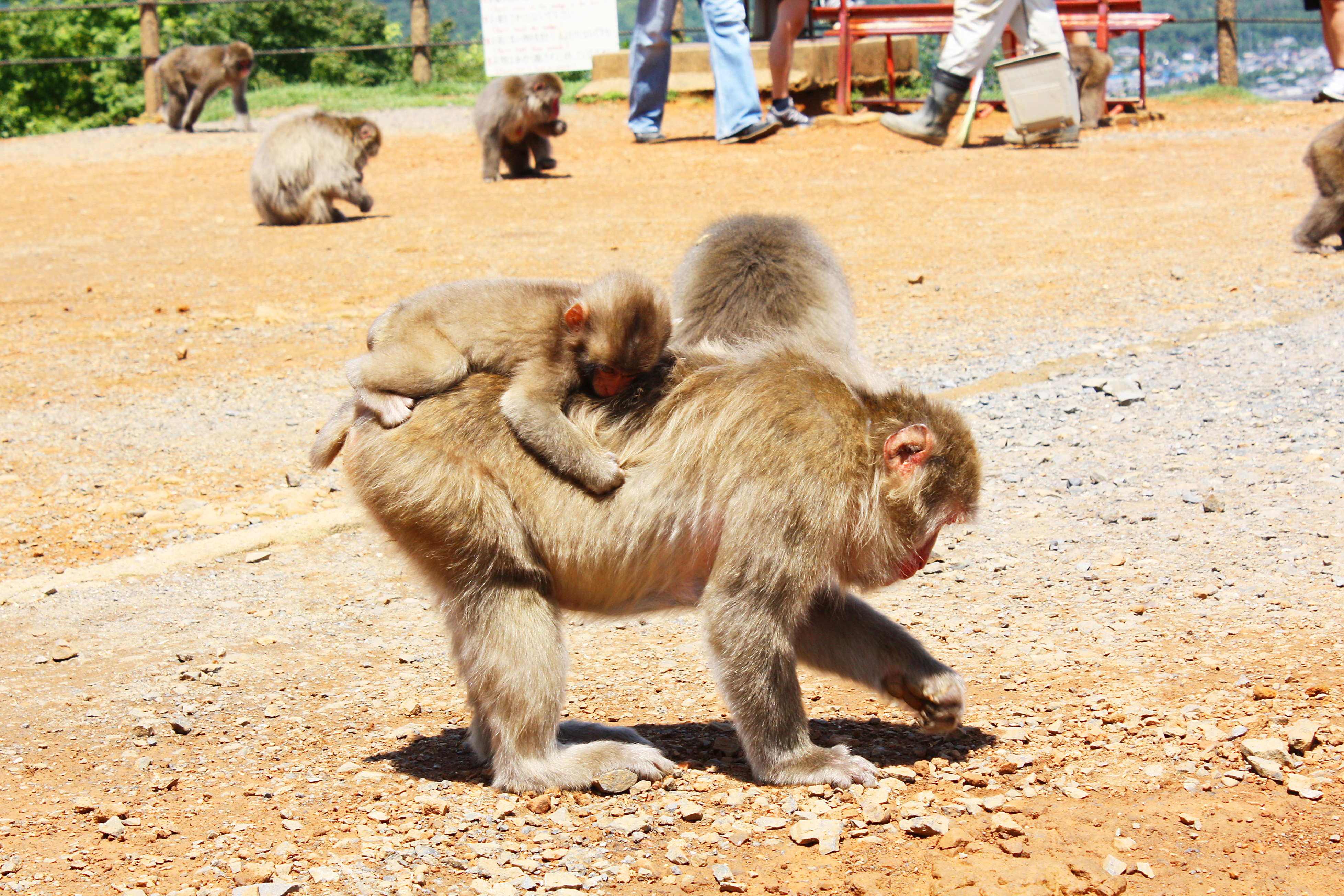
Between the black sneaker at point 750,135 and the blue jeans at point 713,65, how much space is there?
4 centimetres

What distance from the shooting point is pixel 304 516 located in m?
5.15

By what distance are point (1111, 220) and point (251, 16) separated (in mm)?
24489

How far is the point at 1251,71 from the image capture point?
206 ft

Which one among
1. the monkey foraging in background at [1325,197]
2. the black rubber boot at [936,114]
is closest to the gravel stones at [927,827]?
the monkey foraging in background at [1325,197]

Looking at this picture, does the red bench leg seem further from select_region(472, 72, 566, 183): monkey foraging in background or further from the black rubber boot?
select_region(472, 72, 566, 183): monkey foraging in background

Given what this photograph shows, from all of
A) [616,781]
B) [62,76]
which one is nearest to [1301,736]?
[616,781]

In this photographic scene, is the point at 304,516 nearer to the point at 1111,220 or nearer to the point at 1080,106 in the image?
the point at 1111,220

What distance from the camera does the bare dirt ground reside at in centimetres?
284

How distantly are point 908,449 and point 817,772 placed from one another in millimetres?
797

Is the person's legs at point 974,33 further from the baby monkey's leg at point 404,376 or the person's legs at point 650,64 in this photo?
the baby monkey's leg at point 404,376

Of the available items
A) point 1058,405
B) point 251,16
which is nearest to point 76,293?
point 1058,405

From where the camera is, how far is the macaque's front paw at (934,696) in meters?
3.27

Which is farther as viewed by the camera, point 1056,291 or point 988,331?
point 1056,291

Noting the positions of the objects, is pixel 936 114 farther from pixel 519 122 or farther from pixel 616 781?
pixel 616 781
